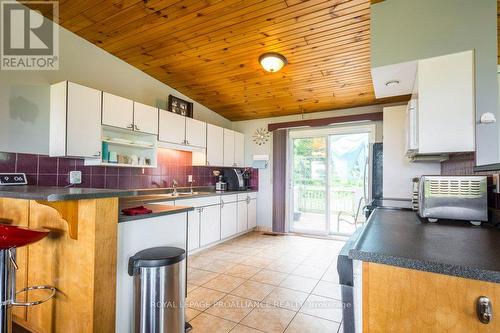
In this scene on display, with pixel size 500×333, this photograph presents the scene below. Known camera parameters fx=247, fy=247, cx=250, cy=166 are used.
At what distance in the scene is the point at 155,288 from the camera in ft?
4.74

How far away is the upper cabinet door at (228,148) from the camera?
4652 millimetres

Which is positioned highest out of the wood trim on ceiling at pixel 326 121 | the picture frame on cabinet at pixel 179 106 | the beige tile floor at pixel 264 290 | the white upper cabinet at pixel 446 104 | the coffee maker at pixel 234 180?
the picture frame on cabinet at pixel 179 106

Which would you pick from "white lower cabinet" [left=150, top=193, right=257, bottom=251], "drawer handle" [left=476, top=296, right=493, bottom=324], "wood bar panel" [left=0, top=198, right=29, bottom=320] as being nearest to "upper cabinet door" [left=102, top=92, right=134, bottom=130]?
"white lower cabinet" [left=150, top=193, right=257, bottom=251]

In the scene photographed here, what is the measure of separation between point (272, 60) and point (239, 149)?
92.4 inches

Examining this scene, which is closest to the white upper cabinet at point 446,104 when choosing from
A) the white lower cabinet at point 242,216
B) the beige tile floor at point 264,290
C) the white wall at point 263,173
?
the beige tile floor at point 264,290

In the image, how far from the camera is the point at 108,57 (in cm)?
312

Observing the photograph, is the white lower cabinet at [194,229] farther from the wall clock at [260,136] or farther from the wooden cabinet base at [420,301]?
the wooden cabinet base at [420,301]

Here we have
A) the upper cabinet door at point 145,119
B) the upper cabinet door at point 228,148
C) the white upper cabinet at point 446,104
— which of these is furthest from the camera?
the upper cabinet door at point 228,148

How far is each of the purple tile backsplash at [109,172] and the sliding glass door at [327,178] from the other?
173 centimetres

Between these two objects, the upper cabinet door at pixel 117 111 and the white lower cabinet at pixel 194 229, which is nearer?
the upper cabinet door at pixel 117 111

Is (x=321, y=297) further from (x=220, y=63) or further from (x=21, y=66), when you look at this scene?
(x=21, y=66)

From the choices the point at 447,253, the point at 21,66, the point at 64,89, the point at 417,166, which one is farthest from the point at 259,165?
the point at 447,253

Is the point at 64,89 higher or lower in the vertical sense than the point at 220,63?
lower

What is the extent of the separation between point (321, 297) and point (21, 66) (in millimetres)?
3683
